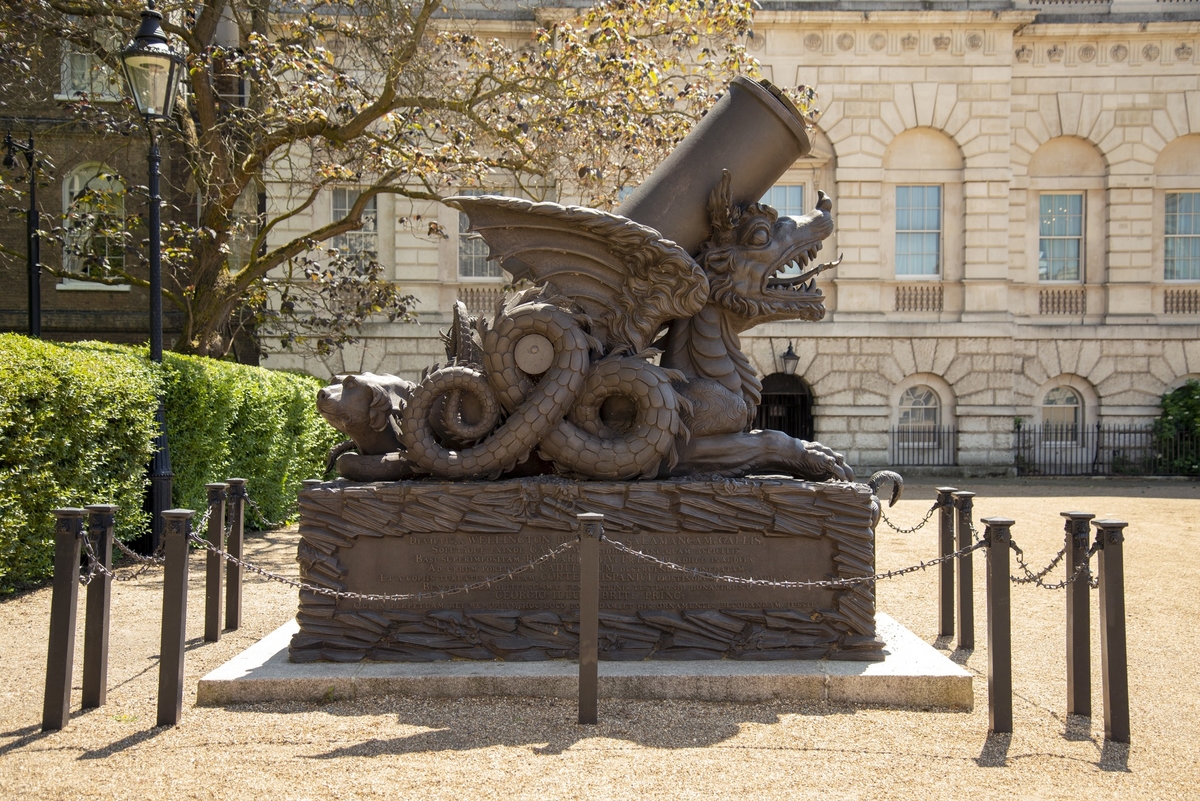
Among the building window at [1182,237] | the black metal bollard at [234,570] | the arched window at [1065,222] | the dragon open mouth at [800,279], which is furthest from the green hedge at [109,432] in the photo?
the building window at [1182,237]

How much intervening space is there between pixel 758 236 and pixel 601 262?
0.99 meters

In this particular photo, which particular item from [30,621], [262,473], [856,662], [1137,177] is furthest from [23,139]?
Answer: [1137,177]

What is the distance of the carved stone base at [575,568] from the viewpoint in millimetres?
5398

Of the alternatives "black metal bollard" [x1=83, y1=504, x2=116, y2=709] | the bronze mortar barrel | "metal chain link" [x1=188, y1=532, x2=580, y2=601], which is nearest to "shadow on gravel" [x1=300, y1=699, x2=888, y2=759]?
"metal chain link" [x1=188, y1=532, x2=580, y2=601]

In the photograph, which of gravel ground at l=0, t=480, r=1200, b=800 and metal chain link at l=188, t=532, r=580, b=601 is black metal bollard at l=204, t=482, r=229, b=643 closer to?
gravel ground at l=0, t=480, r=1200, b=800

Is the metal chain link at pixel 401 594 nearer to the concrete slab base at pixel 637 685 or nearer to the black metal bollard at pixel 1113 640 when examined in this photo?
the concrete slab base at pixel 637 685

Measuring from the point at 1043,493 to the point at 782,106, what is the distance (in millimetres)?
14994

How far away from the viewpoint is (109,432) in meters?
9.16

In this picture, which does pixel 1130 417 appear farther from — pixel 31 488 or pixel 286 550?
pixel 31 488

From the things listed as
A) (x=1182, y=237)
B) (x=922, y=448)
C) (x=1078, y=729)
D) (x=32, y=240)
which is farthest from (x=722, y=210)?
(x=1182, y=237)

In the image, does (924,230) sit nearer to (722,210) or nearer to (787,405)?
(787,405)

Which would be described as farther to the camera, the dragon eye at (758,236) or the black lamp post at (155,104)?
the black lamp post at (155,104)

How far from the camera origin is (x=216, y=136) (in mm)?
12180

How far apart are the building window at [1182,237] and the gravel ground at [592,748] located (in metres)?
20.3
